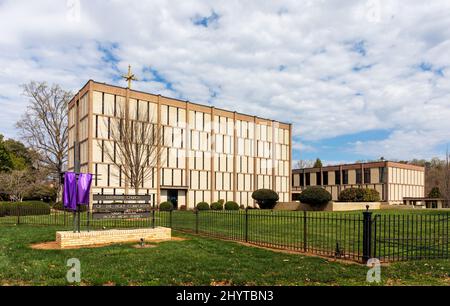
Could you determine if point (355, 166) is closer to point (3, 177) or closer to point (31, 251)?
point (3, 177)

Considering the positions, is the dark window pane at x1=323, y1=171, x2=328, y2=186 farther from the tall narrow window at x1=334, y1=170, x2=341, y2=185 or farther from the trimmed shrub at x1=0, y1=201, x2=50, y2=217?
the trimmed shrub at x1=0, y1=201, x2=50, y2=217

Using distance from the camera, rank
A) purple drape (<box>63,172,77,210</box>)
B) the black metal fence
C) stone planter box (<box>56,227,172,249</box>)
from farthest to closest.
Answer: purple drape (<box>63,172,77,210</box>)
stone planter box (<box>56,227,172,249</box>)
the black metal fence

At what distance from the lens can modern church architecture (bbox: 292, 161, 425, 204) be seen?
6078cm

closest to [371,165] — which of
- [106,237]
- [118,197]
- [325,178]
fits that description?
[325,178]

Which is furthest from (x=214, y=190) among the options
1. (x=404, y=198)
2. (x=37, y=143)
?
(x=404, y=198)

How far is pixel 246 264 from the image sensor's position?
902cm

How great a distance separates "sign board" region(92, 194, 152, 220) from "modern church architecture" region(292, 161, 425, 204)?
52.7m

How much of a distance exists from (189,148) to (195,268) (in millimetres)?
38484

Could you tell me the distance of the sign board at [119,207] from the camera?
13.5m

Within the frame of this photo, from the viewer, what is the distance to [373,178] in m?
61.9

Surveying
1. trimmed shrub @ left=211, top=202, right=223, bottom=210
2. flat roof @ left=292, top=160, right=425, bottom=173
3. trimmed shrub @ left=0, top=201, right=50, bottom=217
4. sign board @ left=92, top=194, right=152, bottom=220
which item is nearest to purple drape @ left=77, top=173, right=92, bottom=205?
sign board @ left=92, top=194, right=152, bottom=220

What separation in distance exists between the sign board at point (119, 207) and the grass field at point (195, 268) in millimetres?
2565
